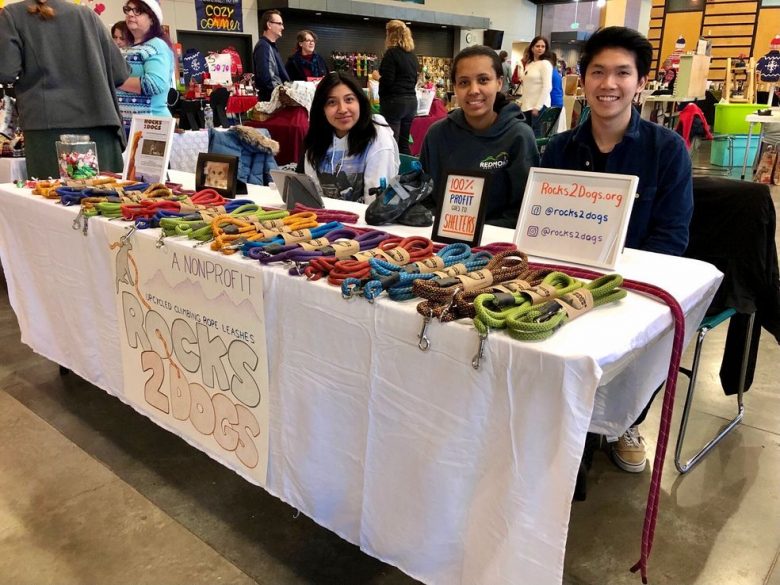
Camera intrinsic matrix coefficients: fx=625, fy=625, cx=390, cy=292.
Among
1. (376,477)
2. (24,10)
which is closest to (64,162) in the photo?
(24,10)

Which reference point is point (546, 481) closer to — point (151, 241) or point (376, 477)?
point (376, 477)

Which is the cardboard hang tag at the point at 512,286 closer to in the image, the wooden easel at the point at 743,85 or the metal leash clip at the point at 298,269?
the metal leash clip at the point at 298,269

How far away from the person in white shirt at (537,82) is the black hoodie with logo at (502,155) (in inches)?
163

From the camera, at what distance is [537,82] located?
628 cm

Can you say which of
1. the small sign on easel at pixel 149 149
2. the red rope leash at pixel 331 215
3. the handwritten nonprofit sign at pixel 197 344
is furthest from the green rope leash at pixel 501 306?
the small sign on easel at pixel 149 149

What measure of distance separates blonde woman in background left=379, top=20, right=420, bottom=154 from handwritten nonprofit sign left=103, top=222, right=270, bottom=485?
386cm

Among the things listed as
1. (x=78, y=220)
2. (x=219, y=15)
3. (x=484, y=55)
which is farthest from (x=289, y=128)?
(x=219, y=15)

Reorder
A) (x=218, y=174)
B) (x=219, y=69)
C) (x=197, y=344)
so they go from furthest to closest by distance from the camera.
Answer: (x=219, y=69) < (x=218, y=174) < (x=197, y=344)

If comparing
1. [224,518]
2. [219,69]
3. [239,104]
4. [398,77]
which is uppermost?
[219,69]

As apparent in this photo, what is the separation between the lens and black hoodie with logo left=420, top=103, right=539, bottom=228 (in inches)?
81.3

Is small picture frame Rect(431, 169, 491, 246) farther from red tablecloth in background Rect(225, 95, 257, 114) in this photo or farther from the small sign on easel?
red tablecloth in background Rect(225, 95, 257, 114)

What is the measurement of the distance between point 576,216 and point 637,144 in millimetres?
525

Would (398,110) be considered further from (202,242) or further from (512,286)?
(512,286)

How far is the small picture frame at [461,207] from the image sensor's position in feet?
4.49
